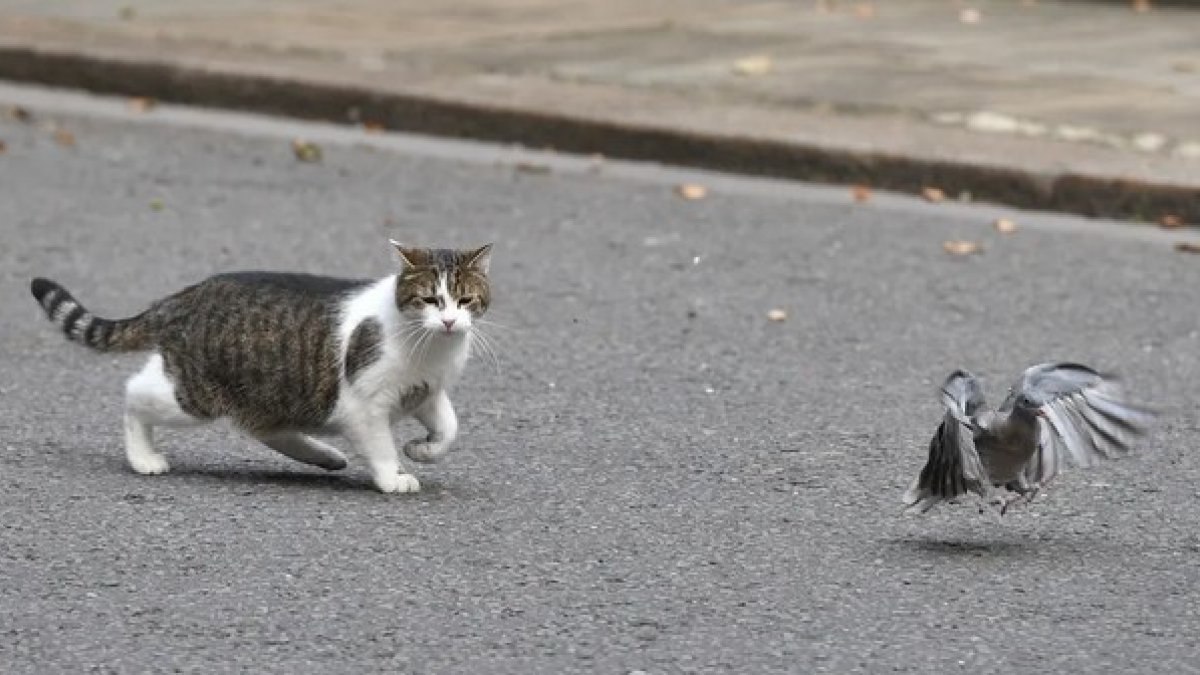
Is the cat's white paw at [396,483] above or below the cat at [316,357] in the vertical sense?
below

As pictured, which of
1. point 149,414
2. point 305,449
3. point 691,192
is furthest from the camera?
point 691,192

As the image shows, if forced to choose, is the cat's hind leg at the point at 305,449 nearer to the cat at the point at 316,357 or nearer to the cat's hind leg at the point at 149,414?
the cat at the point at 316,357

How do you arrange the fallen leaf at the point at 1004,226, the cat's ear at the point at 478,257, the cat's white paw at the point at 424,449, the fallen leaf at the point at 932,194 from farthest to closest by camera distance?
1. the fallen leaf at the point at 932,194
2. the fallen leaf at the point at 1004,226
3. the cat's white paw at the point at 424,449
4. the cat's ear at the point at 478,257

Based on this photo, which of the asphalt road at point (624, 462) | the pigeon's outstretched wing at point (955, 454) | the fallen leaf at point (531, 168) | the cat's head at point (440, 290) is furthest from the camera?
the fallen leaf at point (531, 168)

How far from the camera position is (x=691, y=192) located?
10.2 m

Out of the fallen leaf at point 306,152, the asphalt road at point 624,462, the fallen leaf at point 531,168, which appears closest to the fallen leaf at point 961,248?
the asphalt road at point 624,462

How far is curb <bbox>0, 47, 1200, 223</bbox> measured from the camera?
9.77m

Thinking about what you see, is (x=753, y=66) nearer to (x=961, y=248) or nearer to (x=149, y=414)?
(x=961, y=248)

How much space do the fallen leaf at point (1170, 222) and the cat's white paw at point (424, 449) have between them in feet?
13.9

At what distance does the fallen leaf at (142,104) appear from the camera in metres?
12.0

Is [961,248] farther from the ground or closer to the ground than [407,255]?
farther from the ground

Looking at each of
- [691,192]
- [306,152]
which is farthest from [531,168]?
[306,152]

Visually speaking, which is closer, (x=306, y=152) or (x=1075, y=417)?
(x=1075, y=417)

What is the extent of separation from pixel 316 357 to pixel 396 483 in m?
0.34
